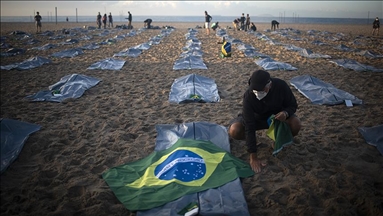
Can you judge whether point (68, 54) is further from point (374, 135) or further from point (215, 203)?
point (374, 135)

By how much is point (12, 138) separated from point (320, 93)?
6.02m

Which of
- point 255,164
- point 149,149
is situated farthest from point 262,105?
point 149,149

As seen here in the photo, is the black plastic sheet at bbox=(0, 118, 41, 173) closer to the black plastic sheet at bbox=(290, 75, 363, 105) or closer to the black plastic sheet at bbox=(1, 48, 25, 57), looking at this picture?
the black plastic sheet at bbox=(290, 75, 363, 105)

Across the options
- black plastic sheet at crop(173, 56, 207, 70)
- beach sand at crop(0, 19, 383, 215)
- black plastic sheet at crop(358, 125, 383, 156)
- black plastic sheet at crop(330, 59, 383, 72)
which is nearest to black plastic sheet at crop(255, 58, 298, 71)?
beach sand at crop(0, 19, 383, 215)

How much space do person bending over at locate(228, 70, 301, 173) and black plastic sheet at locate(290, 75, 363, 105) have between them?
2497 mm

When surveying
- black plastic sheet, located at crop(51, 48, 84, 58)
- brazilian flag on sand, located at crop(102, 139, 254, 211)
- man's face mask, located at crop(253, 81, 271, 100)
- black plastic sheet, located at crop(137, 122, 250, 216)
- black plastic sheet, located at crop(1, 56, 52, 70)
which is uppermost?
black plastic sheet, located at crop(51, 48, 84, 58)

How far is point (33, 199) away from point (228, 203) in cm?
208

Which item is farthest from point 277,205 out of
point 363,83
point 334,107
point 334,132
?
point 363,83

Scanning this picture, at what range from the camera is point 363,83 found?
671 centimetres

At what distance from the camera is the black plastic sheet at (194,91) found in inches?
220

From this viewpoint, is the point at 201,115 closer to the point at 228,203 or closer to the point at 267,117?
the point at 267,117

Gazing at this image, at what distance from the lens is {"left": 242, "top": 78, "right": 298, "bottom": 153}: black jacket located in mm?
3145

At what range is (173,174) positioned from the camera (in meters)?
2.82

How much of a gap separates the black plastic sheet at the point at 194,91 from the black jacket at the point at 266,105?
2.30 m
